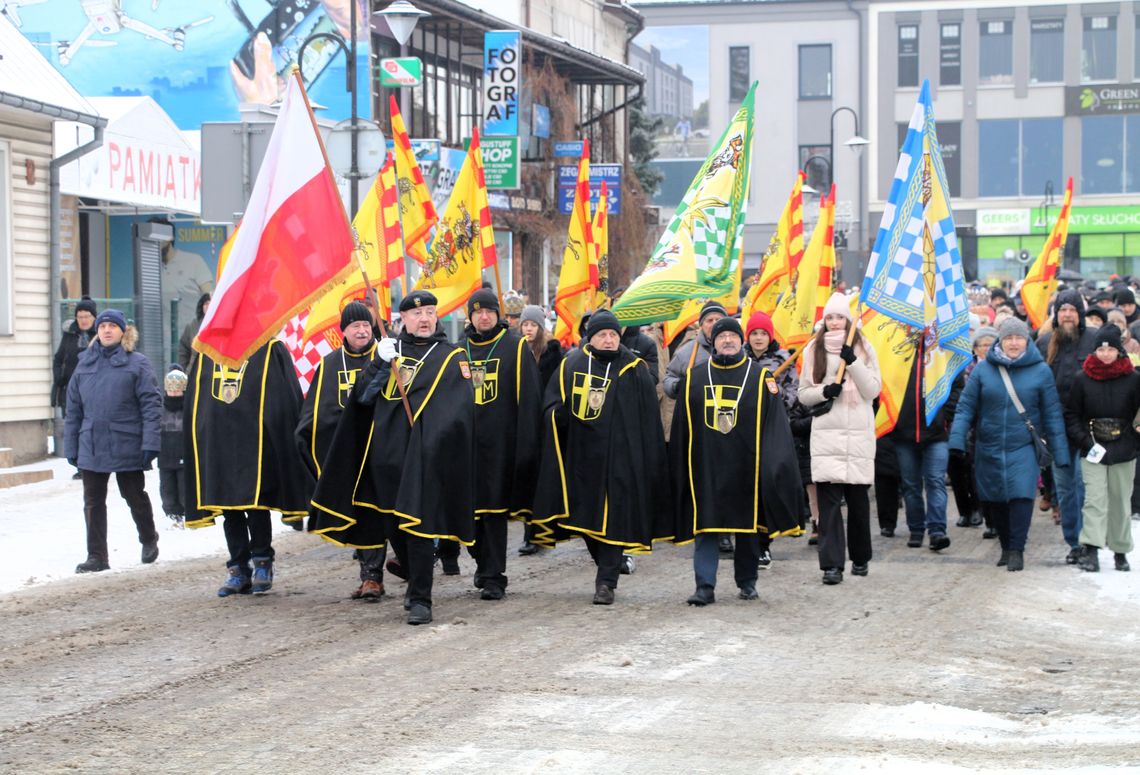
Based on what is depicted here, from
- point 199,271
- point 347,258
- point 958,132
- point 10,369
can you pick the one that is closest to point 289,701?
point 347,258

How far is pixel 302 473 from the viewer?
11289mm

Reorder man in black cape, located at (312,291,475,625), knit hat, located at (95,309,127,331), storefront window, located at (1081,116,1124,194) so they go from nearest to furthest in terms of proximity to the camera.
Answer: man in black cape, located at (312,291,475,625), knit hat, located at (95,309,127,331), storefront window, located at (1081,116,1124,194)

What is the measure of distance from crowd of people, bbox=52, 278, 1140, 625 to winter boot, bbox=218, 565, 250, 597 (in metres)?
0.02

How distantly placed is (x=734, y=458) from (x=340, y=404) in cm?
249

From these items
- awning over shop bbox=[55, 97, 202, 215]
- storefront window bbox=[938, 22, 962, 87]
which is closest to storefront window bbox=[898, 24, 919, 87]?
storefront window bbox=[938, 22, 962, 87]

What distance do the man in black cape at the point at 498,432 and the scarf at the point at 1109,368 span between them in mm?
4080

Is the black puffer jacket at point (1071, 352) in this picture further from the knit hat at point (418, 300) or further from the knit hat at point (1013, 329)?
the knit hat at point (418, 300)

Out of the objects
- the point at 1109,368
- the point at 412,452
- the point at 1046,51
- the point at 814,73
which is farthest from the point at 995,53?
the point at 412,452

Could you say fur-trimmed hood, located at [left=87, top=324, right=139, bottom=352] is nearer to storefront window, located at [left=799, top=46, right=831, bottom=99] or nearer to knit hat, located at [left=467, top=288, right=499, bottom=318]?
knit hat, located at [left=467, top=288, right=499, bottom=318]

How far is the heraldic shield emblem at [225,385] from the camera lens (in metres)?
11.2

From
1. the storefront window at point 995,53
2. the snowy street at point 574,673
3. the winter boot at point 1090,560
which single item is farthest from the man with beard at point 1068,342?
the storefront window at point 995,53

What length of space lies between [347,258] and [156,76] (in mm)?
25905

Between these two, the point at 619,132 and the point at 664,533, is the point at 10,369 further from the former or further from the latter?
the point at 619,132

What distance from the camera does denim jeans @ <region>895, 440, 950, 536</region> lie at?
45.9ft
